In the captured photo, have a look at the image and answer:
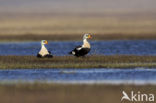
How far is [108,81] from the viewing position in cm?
2212

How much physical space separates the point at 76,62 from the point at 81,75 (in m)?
6.69

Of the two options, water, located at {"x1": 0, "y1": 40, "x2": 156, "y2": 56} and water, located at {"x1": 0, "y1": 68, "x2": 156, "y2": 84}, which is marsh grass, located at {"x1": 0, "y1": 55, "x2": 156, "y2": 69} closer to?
water, located at {"x1": 0, "y1": 68, "x2": 156, "y2": 84}

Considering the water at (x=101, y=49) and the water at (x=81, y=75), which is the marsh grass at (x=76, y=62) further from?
the water at (x=101, y=49)

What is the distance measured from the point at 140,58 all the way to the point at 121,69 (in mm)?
5468

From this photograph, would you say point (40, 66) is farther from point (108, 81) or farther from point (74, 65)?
point (108, 81)
